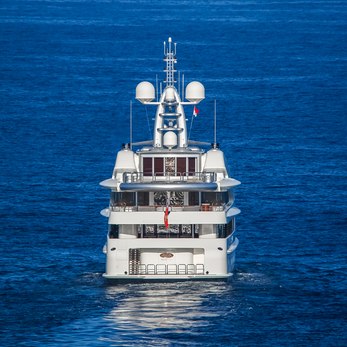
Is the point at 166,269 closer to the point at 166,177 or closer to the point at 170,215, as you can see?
the point at 170,215

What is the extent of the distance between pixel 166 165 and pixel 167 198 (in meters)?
2.18

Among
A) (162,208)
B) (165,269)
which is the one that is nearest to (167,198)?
(162,208)

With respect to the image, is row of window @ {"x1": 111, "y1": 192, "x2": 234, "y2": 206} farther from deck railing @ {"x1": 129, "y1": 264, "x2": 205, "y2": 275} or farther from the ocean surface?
the ocean surface

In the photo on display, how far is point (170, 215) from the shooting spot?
8531 centimetres

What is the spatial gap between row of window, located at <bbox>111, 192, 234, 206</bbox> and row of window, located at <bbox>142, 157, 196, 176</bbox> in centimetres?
142

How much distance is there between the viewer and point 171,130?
92938 millimetres

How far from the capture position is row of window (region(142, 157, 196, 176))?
89.6 m

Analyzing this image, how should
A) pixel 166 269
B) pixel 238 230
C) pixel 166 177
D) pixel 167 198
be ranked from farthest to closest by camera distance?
1. pixel 238 230
2. pixel 166 177
3. pixel 167 198
4. pixel 166 269

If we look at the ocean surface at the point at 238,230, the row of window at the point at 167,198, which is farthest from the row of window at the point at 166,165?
the ocean surface at the point at 238,230

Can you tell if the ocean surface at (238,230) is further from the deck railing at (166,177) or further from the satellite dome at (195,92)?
the satellite dome at (195,92)

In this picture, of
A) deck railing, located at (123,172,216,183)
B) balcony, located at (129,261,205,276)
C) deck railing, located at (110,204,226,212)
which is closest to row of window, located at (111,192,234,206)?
deck railing, located at (110,204,226,212)

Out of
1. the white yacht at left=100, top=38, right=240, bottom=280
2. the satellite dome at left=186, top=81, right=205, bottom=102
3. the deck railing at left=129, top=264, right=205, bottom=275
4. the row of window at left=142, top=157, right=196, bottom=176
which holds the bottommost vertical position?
the deck railing at left=129, top=264, right=205, bottom=275

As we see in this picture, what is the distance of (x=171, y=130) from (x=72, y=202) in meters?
16.9

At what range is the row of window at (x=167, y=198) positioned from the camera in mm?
87938
